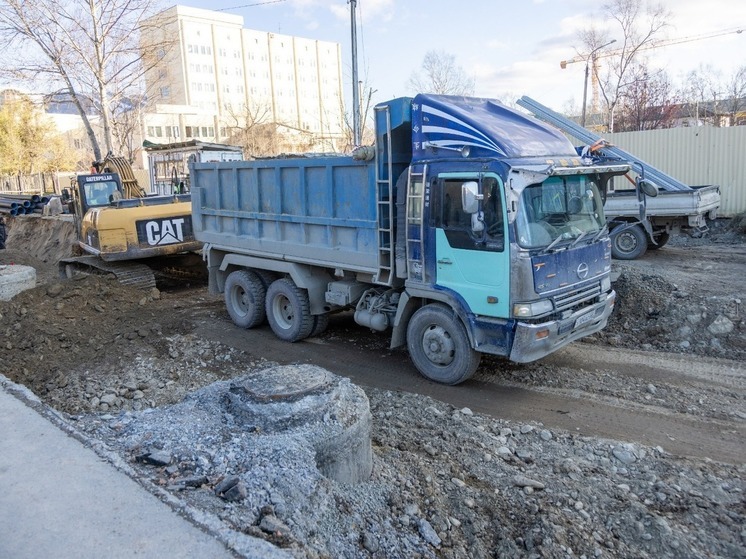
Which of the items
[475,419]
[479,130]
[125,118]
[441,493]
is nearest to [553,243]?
[479,130]

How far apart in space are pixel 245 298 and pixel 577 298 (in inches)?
207

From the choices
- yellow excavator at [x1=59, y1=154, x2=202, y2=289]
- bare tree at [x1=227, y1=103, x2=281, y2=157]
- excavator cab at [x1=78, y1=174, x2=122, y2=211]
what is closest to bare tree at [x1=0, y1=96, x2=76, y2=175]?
bare tree at [x1=227, y1=103, x2=281, y2=157]

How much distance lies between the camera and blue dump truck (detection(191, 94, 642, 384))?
622 centimetres

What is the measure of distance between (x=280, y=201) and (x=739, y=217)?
1315cm

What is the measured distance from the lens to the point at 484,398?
6668 millimetres

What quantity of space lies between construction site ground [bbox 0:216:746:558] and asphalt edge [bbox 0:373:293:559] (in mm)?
48

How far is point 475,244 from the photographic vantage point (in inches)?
253

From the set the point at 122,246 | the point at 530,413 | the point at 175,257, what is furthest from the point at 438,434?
the point at 175,257

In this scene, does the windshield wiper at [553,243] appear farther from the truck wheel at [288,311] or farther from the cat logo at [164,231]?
the cat logo at [164,231]

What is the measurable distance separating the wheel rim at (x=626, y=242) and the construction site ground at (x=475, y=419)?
1933 millimetres

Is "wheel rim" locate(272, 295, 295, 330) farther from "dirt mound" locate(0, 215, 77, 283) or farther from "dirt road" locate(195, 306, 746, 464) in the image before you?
"dirt mound" locate(0, 215, 77, 283)

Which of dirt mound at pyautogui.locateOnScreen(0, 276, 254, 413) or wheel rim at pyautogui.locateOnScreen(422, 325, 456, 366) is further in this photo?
dirt mound at pyautogui.locateOnScreen(0, 276, 254, 413)

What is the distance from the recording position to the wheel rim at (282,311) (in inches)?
363

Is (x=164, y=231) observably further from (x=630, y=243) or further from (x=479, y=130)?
(x=630, y=243)
